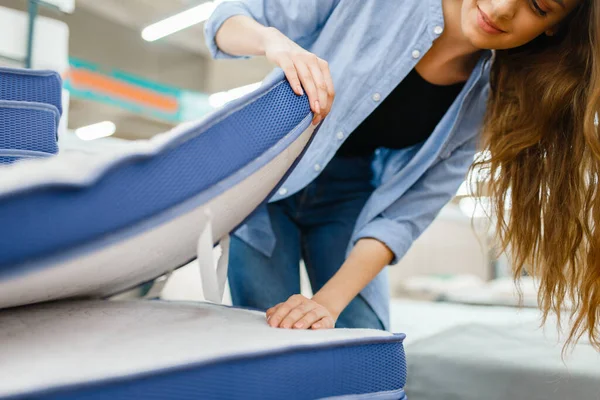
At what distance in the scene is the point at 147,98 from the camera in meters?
5.10

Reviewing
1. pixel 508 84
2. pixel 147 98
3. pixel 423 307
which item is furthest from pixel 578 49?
pixel 147 98

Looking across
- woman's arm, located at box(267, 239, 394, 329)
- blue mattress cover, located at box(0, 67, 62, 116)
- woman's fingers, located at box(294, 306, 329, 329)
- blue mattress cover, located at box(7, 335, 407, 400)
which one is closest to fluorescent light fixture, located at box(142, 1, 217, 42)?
blue mattress cover, located at box(0, 67, 62, 116)

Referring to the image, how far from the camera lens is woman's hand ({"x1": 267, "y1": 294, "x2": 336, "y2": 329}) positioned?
58 centimetres

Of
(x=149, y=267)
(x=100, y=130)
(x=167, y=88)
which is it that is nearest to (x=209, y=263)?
(x=149, y=267)

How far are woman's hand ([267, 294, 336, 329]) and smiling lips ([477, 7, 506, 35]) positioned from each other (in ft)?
1.66

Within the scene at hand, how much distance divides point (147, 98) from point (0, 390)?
5.06 m

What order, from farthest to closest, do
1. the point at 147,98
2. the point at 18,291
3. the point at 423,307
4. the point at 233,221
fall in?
the point at 147,98, the point at 423,307, the point at 233,221, the point at 18,291

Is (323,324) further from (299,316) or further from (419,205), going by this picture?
(419,205)

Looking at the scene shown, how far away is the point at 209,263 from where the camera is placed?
1.95ft

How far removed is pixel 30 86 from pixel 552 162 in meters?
0.86

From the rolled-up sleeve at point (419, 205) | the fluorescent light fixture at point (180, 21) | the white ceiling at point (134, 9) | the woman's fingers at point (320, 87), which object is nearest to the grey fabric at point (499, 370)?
the rolled-up sleeve at point (419, 205)

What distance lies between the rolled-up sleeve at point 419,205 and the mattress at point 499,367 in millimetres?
349

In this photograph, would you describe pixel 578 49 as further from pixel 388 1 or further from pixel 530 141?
pixel 388 1

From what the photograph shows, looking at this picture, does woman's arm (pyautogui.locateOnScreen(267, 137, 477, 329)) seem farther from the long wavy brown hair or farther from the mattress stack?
the mattress stack
